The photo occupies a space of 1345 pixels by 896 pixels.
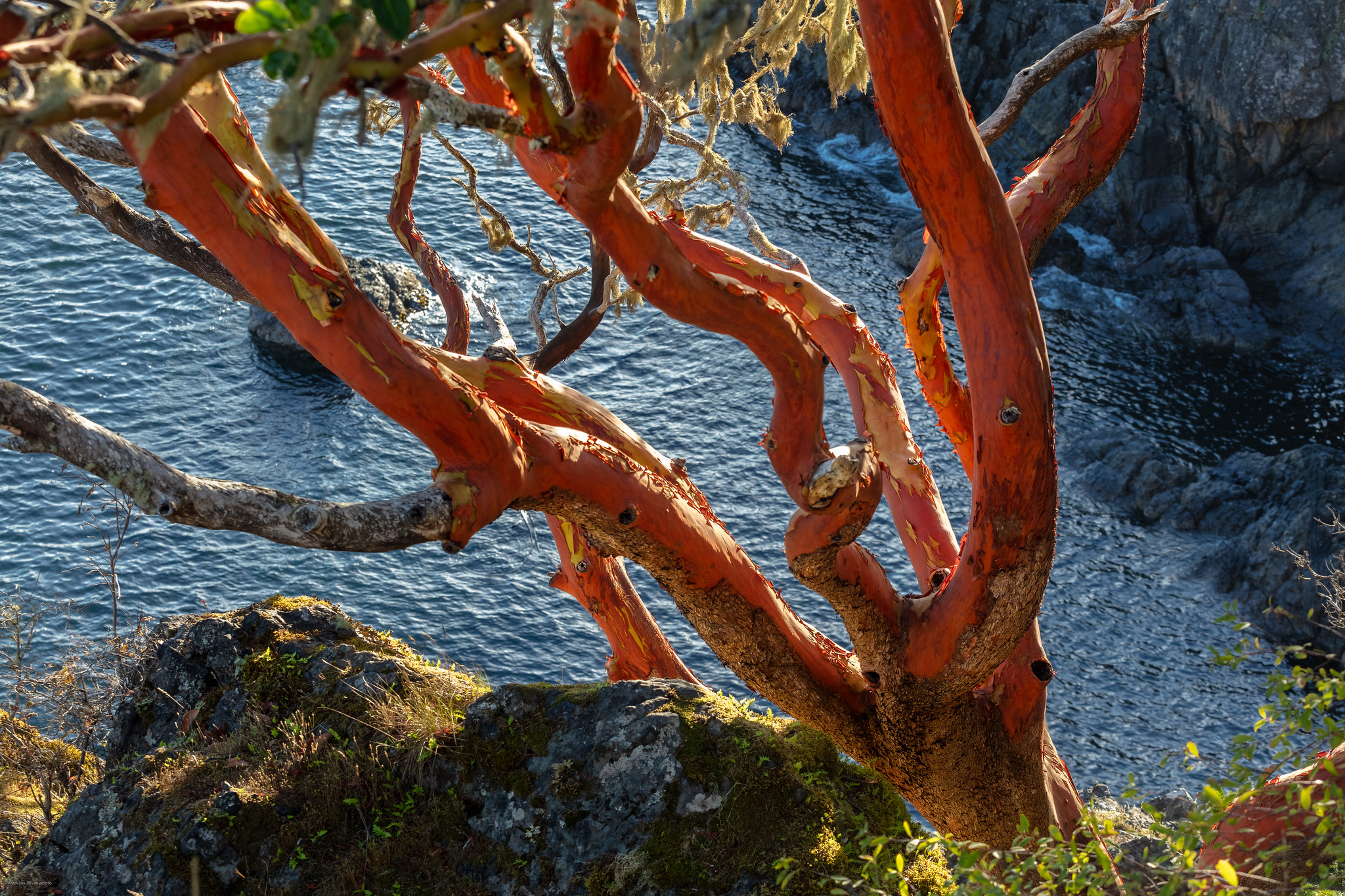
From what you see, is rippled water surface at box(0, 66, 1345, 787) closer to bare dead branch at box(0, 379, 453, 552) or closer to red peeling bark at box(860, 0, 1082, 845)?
red peeling bark at box(860, 0, 1082, 845)

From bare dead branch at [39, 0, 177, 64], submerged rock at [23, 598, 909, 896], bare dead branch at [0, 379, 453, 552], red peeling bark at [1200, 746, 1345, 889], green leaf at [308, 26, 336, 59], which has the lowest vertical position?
submerged rock at [23, 598, 909, 896]

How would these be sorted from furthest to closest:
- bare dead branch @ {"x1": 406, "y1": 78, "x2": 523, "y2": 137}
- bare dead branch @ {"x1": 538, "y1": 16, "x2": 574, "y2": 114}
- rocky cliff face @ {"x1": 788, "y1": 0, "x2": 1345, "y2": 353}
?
rocky cliff face @ {"x1": 788, "y1": 0, "x2": 1345, "y2": 353} → bare dead branch @ {"x1": 538, "y1": 16, "x2": 574, "y2": 114} → bare dead branch @ {"x1": 406, "y1": 78, "x2": 523, "y2": 137}

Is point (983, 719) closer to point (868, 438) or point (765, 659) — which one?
point (765, 659)

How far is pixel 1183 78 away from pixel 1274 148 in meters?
2.61

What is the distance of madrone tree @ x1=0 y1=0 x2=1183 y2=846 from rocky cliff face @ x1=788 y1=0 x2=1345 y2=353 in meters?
18.2

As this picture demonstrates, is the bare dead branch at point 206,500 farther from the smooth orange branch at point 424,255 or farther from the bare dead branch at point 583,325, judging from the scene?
the bare dead branch at point 583,325

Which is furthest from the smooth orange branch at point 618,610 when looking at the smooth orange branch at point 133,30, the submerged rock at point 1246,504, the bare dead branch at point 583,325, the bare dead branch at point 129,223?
the submerged rock at point 1246,504

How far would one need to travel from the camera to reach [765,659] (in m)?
6.06

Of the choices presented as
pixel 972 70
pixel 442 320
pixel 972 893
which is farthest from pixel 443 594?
pixel 972 70

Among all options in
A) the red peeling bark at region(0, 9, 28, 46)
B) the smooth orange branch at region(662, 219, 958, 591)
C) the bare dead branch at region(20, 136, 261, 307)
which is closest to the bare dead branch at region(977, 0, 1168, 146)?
the smooth orange branch at region(662, 219, 958, 591)

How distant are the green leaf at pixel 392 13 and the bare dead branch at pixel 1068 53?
3.86m

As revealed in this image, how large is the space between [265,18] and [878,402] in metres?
5.15

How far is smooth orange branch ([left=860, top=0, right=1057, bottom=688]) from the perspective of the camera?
14.8 ft

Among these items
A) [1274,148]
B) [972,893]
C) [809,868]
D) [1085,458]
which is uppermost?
[1274,148]
